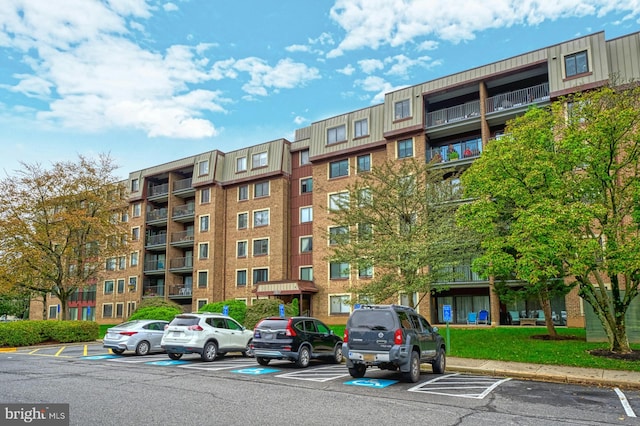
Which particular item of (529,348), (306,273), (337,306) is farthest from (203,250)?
(529,348)

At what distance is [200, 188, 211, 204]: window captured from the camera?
146 ft

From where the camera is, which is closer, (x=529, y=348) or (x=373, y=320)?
(x=373, y=320)

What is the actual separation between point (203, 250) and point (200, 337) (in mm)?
27773

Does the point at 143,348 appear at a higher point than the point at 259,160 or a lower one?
lower

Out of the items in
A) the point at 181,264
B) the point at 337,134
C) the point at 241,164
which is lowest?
the point at 181,264

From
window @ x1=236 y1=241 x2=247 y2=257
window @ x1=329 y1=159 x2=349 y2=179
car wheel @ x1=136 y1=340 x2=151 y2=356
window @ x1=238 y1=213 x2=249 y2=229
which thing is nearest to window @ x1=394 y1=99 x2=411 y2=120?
window @ x1=329 y1=159 x2=349 y2=179

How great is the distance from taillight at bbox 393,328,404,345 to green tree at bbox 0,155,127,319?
23536mm

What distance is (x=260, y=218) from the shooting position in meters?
41.7

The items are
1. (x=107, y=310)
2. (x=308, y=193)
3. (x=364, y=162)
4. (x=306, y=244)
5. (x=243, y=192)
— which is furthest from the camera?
(x=107, y=310)

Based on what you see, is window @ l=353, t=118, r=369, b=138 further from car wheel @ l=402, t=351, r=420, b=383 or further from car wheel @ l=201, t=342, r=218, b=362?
car wheel @ l=402, t=351, r=420, b=383

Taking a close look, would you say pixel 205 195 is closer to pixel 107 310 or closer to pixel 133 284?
pixel 133 284

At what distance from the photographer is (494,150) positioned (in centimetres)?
1834

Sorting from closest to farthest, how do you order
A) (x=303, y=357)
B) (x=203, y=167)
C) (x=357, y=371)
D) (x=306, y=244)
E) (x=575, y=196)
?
(x=357, y=371)
(x=303, y=357)
(x=575, y=196)
(x=306, y=244)
(x=203, y=167)

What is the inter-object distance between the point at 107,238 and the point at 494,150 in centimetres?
2468
